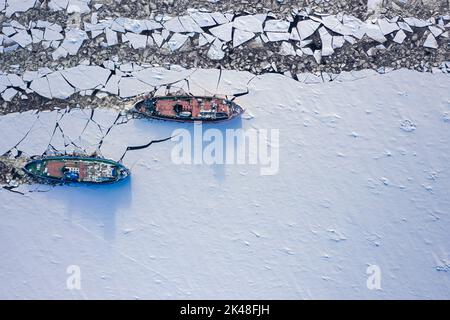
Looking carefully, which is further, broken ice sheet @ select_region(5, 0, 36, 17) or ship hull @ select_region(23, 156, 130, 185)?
broken ice sheet @ select_region(5, 0, 36, 17)

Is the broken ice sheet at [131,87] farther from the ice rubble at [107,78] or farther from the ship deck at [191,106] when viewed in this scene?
the ship deck at [191,106]

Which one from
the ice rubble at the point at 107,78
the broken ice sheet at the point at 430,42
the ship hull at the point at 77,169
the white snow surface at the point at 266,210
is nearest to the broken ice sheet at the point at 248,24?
the ice rubble at the point at 107,78

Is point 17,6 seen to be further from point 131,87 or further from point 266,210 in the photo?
point 266,210

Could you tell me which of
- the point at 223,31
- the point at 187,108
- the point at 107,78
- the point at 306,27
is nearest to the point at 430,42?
the point at 306,27

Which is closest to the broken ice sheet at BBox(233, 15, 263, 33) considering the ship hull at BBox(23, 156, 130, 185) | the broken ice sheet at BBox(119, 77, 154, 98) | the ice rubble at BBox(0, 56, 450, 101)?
the ice rubble at BBox(0, 56, 450, 101)

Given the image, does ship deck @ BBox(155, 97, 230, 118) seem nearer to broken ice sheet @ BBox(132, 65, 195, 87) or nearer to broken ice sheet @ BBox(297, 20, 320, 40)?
broken ice sheet @ BBox(132, 65, 195, 87)

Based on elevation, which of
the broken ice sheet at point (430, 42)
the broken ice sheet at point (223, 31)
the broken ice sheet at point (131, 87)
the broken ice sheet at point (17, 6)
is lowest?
the broken ice sheet at point (131, 87)
